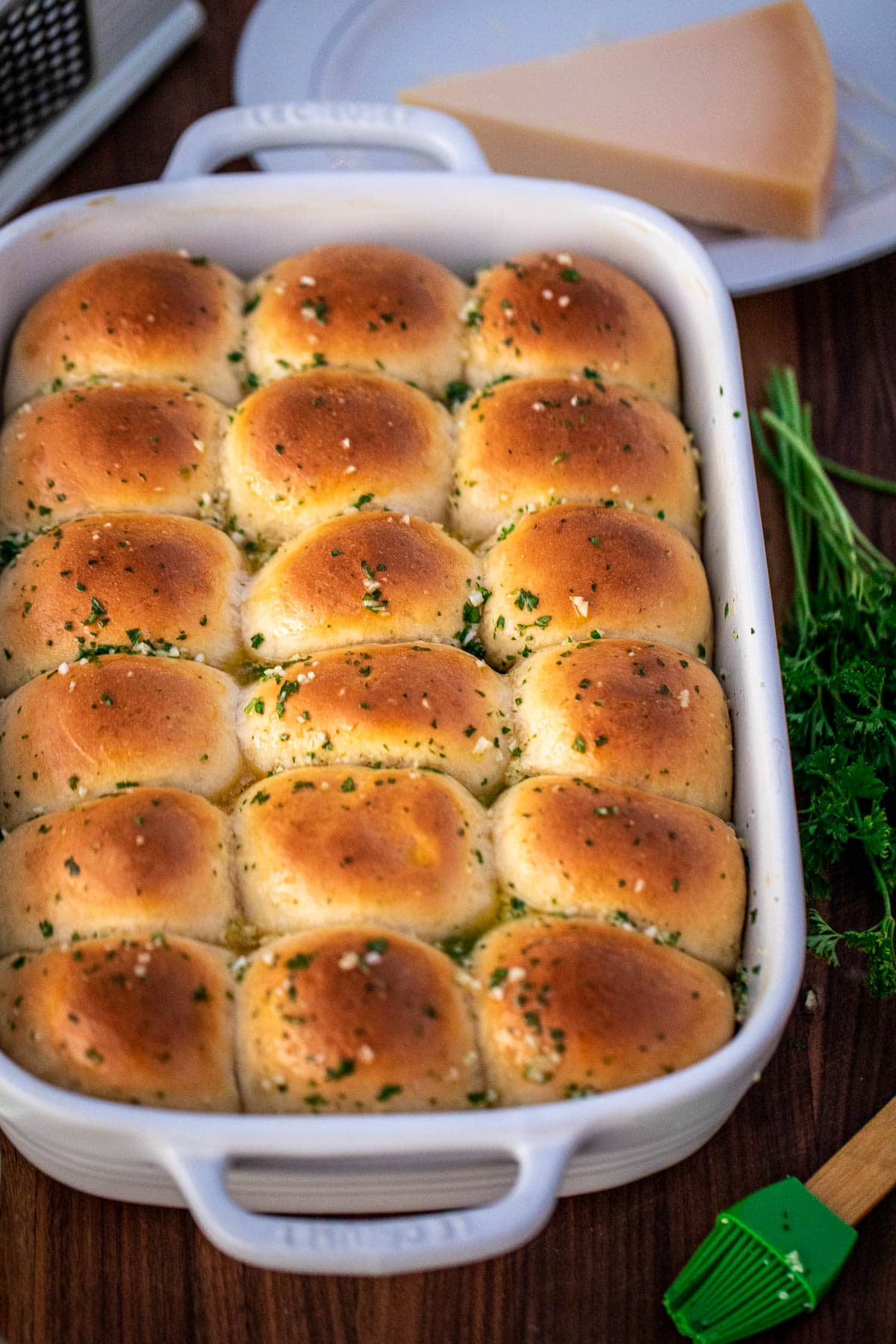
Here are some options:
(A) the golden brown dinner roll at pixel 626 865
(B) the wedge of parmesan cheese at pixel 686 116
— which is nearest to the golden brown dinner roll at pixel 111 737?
(A) the golden brown dinner roll at pixel 626 865

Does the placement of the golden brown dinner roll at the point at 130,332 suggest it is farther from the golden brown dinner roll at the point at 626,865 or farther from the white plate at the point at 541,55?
the golden brown dinner roll at the point at 626,865

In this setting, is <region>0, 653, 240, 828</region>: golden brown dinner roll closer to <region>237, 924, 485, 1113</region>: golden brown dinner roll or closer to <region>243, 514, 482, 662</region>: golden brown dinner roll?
<region>243, 514, 482, 662</region>: golden brown dinner roll

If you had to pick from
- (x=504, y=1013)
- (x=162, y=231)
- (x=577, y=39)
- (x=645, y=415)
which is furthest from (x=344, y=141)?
(x=504, y=1013)

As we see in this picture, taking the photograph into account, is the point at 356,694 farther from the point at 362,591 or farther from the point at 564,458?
the point at 564,458

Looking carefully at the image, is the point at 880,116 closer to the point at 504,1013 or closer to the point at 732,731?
the point at 732,731

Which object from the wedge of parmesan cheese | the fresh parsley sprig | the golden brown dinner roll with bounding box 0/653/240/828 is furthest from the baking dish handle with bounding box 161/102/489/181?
the golden brown dinner roll with bounding box 0/653/240/828
